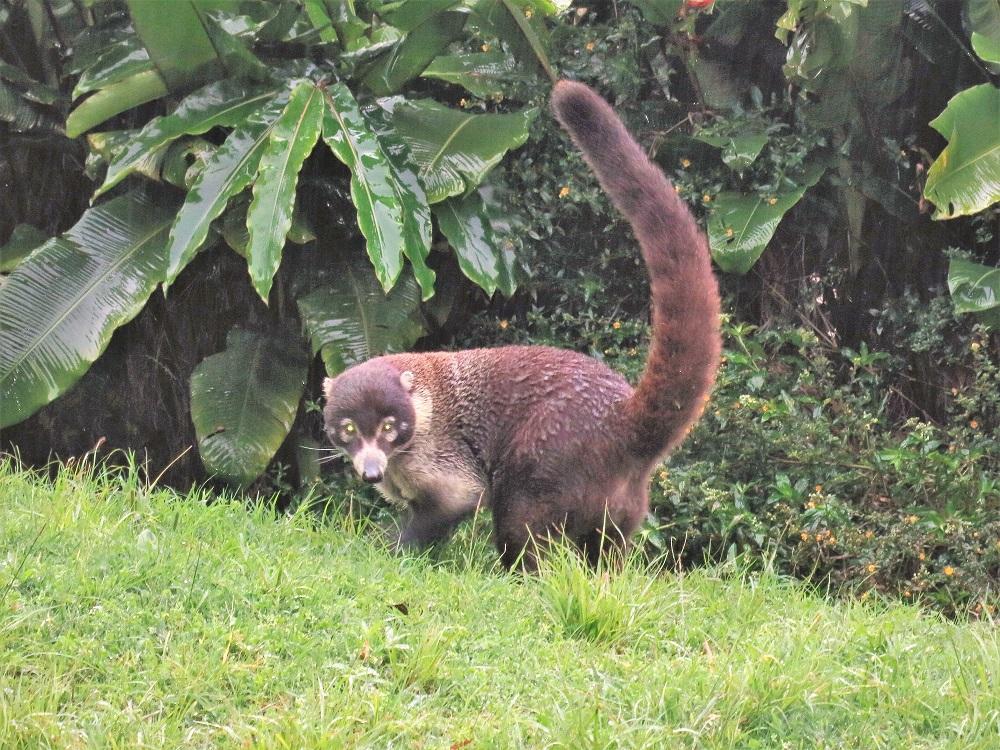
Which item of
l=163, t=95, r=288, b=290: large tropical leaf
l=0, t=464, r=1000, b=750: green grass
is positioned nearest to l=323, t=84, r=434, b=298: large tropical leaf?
l=163, t=95, r=288, b=290: large tropical leaf

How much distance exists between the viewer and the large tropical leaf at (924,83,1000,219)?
6.64m

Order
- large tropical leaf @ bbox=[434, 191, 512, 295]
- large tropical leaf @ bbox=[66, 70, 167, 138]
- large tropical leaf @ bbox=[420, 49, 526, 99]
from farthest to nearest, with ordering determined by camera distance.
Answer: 1. large tropical leaf @ bbox=[420, 49, 526, 99]
2. large tropical leaf @ bbox=[66, 70, 167, 138]
3. large tropical leaf @ bbox=[434, 191, 512, 295]

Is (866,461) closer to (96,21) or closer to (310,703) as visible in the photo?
(310,703)

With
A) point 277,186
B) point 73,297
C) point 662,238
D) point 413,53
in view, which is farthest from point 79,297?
point 662,238

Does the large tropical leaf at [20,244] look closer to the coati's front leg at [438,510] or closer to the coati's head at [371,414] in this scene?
the coati's head at [371,414]

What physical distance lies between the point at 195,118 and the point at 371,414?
8.14 feet

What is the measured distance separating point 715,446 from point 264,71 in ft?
11.7

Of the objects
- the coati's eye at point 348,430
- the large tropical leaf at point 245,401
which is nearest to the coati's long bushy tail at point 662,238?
the coati's eye at point 348,430

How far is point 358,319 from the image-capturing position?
7.15 metres

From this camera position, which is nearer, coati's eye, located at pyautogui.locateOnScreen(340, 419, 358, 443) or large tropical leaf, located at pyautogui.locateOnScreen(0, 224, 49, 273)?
coati's eye, located at pyautogui.locateOnScreen(340, 419, 358, 443)

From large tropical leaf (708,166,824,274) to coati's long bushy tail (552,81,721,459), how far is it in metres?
2.18

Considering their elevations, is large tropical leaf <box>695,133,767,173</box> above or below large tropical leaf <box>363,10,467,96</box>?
below

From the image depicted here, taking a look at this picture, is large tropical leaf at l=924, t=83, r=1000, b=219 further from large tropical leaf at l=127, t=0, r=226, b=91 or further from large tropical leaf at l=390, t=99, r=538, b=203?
large tropical leaf at l=127, t=0, r=226, b=91

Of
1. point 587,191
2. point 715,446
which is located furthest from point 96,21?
point 715,446
